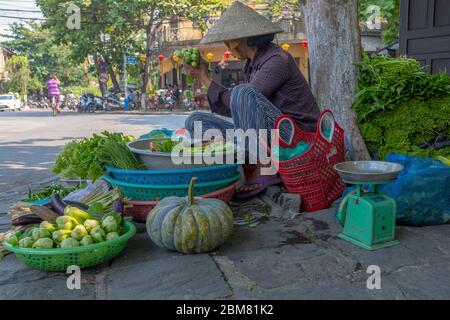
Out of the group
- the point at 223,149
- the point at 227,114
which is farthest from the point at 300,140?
the point at 227,114

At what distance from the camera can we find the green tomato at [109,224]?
2.56 m

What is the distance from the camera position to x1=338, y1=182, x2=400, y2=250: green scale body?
102 inches

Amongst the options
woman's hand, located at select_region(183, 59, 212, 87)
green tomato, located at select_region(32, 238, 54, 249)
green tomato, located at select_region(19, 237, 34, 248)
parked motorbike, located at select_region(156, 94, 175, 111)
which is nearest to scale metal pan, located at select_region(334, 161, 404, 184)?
woman's hand, located at select_region(183, 59, 212, 87)

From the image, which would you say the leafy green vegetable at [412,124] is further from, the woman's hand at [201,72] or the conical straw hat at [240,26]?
the woman's hand at [201,72]

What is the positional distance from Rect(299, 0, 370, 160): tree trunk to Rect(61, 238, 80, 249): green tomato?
8.37 feet

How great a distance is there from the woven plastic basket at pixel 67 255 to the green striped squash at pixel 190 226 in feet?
0.79

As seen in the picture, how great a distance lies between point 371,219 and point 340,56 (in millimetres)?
1929

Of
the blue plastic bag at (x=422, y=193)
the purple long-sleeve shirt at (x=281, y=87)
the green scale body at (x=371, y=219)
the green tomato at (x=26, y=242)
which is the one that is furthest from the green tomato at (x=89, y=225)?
the blue plastic bag at (x=422, y=193)

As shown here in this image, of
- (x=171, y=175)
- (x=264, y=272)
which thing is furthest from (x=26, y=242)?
(x=264, y=272)

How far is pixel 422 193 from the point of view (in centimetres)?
295

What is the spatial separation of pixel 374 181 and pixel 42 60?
176ft
